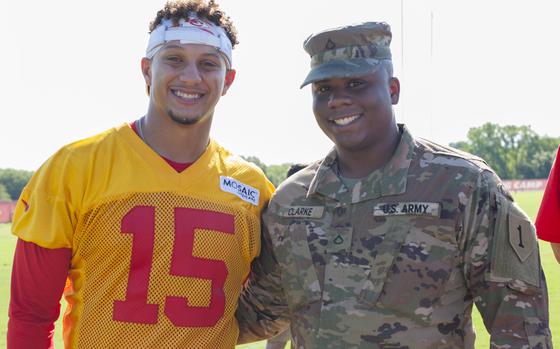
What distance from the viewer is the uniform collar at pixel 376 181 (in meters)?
2.95

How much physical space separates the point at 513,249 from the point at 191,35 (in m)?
1.57

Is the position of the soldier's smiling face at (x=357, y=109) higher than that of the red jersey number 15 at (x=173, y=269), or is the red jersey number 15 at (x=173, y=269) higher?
the soldier's smiling face at (x=357, y=109)

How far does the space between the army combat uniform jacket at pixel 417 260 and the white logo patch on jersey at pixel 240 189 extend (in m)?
0.33

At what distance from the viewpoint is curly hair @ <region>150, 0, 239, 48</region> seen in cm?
332

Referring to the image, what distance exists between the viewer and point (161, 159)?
3164 mm

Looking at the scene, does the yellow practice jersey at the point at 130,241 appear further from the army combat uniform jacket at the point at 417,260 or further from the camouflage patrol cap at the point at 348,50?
the camouflage patrol cap at the point at 348,50

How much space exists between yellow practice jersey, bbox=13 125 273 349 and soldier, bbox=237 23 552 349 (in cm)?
34

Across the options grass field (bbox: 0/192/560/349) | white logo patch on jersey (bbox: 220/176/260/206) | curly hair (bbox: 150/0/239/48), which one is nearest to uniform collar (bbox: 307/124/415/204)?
white logo patch on jersey (bbox: 220/176/260/206)

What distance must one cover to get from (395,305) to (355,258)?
0.77 feet

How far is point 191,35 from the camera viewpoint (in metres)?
3.22

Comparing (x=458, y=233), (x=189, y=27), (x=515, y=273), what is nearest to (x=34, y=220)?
(x=189, y=27)

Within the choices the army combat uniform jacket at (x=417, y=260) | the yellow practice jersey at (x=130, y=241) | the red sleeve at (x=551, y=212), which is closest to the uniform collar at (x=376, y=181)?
the army combat uniform jacket at (x=417, y=260)

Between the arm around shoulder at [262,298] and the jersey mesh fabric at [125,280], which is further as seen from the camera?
the arm around shoulder at [262,298]

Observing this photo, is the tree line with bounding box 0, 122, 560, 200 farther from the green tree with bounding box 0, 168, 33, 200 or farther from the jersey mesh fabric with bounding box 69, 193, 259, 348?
the jersey mesh fabric with bounding box 69, 193, 259, 348
